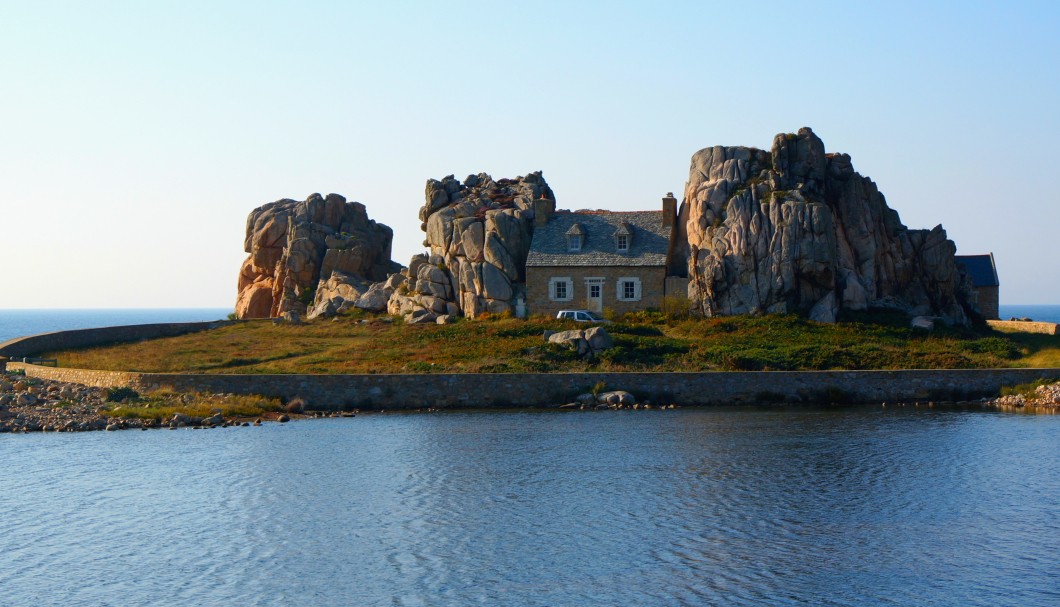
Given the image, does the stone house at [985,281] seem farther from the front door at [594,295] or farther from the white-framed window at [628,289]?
the front door at [594,295]

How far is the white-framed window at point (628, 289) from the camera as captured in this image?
6838cm

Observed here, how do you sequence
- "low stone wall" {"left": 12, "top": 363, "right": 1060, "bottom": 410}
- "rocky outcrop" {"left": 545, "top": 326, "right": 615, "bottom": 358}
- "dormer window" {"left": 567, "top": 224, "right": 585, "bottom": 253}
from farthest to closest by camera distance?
1. "dormer window" {"left": 567, "top": 224, "right": 585, "bottom": 253}
2. "rocky outcrop" {"left": 545, "top": 326, "right": 615, "bottom": 358}
3. "low stone wall" {"left": 12, "top": 363, "right": 1060, "bottom": 410}


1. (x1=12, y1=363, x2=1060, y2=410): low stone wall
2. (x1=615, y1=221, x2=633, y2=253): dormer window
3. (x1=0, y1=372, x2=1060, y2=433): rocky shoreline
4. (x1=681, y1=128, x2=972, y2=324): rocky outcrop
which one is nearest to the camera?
(x1=0, y1=372, x2=1060, y2=433): rocky shoreline

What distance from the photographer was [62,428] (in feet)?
152

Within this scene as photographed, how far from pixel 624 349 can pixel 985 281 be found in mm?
38957

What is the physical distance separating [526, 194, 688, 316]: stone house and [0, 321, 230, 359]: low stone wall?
24423 mm

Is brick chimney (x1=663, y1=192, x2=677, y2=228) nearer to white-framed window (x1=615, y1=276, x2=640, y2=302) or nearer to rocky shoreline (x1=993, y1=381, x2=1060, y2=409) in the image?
white-framed window (x1=615, y1=276, x2=640, y2=302)

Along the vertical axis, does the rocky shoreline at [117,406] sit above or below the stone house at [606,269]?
below

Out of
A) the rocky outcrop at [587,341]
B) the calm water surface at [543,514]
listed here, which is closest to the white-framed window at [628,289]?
the rocky outcrop at [587,341]

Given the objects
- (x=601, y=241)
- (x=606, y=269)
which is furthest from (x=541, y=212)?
(x=606, y=269)

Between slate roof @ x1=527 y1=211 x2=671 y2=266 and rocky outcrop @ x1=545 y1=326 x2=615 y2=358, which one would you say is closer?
rocky outcrop @ x1=545 y1=326 x2=615 y2=358

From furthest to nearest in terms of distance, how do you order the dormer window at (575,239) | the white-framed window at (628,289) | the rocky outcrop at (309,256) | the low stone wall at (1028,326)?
the rocky outcrop at (309,256) → the dormer window at (575,239) → the white-framed window at (628,289) → the low stone wall at (1028,326)

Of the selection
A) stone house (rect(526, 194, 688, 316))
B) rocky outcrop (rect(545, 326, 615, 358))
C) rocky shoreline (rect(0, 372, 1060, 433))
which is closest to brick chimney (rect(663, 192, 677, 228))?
stone house (rect(526, 194, 688, 316))

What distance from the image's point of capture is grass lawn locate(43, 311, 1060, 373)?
183 ft
